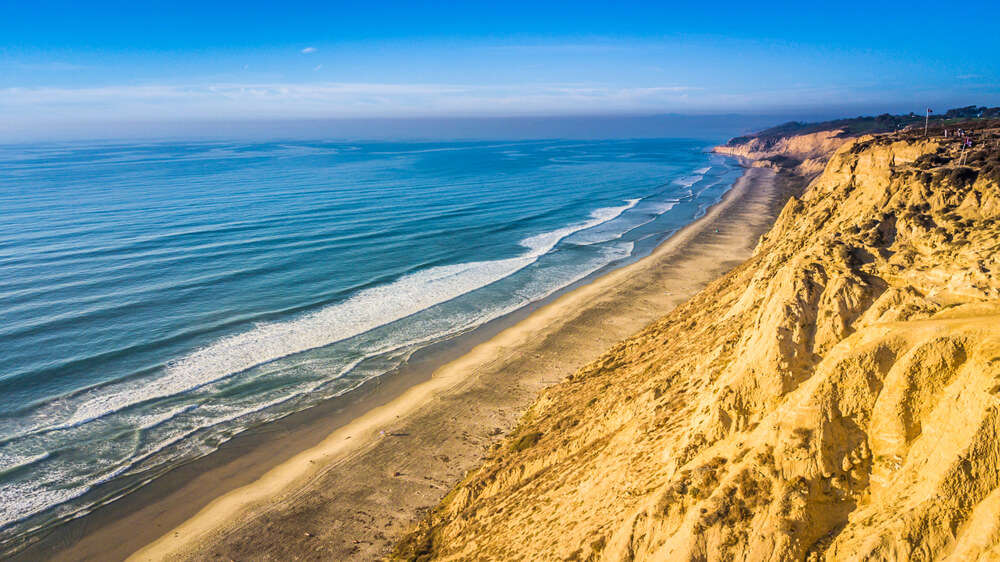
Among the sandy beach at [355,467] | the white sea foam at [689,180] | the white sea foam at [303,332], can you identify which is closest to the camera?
the sandy beach at [355,467]


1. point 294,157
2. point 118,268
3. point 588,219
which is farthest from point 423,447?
point 294,157

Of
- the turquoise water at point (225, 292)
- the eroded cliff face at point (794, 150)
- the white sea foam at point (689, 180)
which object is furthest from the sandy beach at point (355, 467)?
the eroded cliff face at point (794, 150)

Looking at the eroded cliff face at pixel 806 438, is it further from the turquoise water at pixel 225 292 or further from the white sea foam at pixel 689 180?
the white sea foam at pixel 689 180

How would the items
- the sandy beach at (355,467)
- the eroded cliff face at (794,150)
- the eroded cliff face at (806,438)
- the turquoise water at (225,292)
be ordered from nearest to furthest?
1. the eroded cliff face at (806,438)
2. the sandy beach at (355,467)
3. the turquoise water at (225,292)
4. the eroded cliff face at (794,150)

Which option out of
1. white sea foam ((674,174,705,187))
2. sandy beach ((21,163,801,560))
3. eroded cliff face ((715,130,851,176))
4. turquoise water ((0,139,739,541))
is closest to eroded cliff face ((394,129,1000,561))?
sandy beach ((21,163,801,560))

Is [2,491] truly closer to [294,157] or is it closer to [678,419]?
[678,419]

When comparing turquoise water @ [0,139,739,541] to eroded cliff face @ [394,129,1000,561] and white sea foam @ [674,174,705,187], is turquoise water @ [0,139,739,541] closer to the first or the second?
white sea foam @ [674,174,705,187]

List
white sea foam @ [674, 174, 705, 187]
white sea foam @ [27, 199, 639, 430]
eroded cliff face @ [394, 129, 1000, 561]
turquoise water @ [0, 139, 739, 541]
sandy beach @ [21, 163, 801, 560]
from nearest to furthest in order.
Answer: eroded cliff face @ [394, 129, 1000, 561]
sandy beach @ [21, 163, 801, 560]
turquoise water @ [0, 139, 739, 541]
white sea foam @ [27, 199, 639, 430]
white sea foam @ [674, 174, 705, 187]
